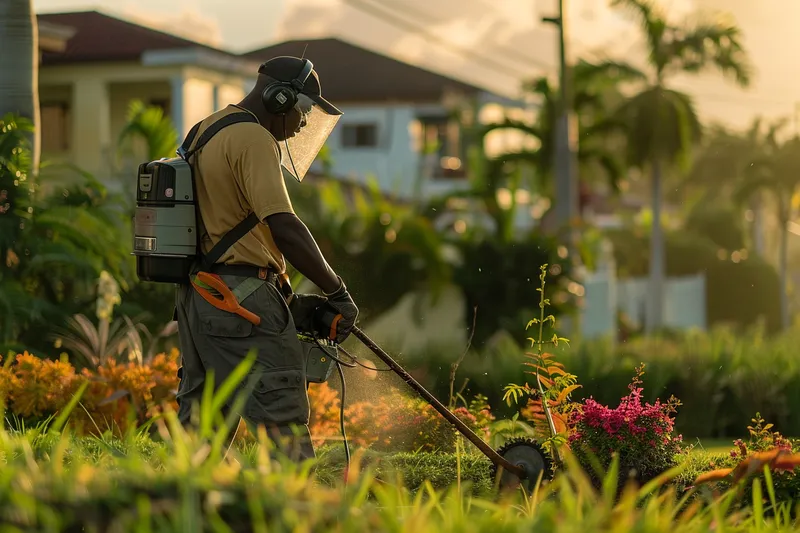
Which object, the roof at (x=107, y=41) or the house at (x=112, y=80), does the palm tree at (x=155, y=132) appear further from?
the roof at (x=107, y=41)

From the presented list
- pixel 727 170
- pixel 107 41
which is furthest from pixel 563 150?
pixel 727 170

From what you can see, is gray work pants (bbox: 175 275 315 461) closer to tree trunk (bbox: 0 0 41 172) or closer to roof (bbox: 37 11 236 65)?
tree trunk (bbox: 0 0 41 172)

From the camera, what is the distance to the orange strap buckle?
223 inches

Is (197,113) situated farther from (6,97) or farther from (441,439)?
(441,439)

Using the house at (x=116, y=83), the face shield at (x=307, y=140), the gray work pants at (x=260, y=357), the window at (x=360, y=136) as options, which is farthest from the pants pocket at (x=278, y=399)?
the window at (x=360, y=136)

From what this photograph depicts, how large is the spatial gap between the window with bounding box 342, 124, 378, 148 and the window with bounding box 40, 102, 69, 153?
15.8 m

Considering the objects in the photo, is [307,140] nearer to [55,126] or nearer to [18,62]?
[18,62]

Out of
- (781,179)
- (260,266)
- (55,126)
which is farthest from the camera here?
(781,179)

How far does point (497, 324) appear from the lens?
24422 millimetres

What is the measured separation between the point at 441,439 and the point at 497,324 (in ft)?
53.4

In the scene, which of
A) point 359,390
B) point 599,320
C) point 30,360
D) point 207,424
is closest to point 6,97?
point 30,360

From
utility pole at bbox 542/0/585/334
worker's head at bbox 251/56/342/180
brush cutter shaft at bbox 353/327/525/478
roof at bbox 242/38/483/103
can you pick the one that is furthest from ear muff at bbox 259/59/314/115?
roof at bbox 242/38/483/103

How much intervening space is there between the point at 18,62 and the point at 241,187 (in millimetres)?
6480

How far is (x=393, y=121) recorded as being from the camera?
4691 centimetres
